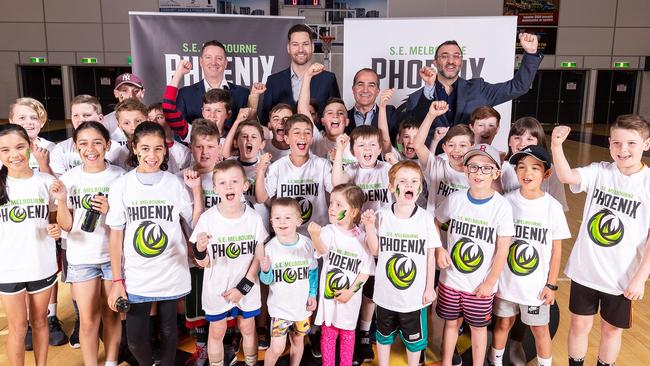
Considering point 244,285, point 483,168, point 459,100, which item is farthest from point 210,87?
point 483,168

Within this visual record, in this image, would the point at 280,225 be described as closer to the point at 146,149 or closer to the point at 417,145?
the point at 146,149

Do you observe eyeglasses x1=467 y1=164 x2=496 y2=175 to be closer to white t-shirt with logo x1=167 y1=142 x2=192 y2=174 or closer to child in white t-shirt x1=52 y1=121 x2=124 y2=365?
white t-shirt with logo x1=167 y1=142 x2=192 y2=174

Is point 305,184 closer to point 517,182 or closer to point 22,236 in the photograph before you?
point 517,182

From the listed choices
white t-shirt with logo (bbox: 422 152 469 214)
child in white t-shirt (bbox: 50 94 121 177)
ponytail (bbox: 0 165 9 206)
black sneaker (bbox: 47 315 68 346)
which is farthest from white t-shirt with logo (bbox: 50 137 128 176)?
white t-shirt with logo (bbox: 422 152 469 214)

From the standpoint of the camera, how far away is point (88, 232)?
3.08 meters

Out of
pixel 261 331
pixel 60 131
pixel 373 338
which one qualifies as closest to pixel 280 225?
pixel 261 331

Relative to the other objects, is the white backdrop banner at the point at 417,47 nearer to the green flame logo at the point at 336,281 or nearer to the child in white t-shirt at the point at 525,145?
the child in white t-shirt at the point at 525,145

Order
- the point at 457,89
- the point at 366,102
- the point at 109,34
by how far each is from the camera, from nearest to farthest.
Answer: the point at 366,102 < the point at 457,89 < the point at 109,34

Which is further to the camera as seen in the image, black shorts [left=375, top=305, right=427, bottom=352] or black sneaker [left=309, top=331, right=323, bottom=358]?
black sneaker [left=309, top=331, right=323, bottom=358]

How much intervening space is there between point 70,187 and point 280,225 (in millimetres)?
1386

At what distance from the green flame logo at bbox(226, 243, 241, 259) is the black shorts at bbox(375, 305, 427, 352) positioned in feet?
3.23

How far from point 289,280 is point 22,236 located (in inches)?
65.3

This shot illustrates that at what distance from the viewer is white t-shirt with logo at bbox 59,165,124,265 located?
3121 millimetres

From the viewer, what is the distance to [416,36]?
16.0 ft
